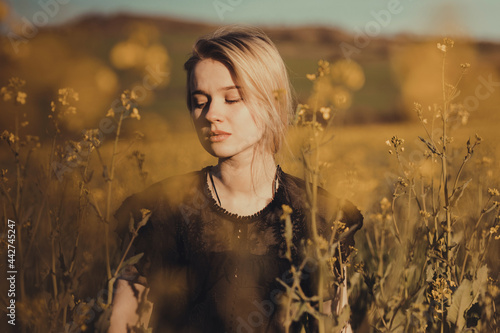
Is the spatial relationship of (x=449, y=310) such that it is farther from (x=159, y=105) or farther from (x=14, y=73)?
(x=159, y=105)

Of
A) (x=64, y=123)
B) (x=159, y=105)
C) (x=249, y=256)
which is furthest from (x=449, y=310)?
(x=159, y=105)

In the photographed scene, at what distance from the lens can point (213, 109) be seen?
1.51 m

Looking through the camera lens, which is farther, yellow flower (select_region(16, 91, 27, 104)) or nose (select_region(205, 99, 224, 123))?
nose (select_region(205, 99, 224, 123))

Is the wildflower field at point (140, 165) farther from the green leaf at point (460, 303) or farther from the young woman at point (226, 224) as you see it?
the young woman at point (226, 224)

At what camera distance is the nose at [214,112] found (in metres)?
1.50

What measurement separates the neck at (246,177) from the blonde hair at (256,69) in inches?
3.4

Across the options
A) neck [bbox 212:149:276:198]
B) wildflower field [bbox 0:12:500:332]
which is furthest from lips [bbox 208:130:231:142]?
wildflower field [bbox 0:12:500:332]

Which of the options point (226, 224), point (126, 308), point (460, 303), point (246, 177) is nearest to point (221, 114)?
point (246, 177)

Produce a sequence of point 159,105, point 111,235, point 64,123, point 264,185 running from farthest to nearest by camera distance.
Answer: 1. point 159,105
2. point 111,235
3. point 264,185
4. point 64,123

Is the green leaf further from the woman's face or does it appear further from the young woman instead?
the woman's face

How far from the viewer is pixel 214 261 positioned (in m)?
1.58

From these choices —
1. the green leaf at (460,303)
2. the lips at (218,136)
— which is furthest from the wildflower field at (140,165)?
the lips at (218,136)

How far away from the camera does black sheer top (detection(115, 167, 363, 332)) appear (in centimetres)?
155

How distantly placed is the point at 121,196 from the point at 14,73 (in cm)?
79
